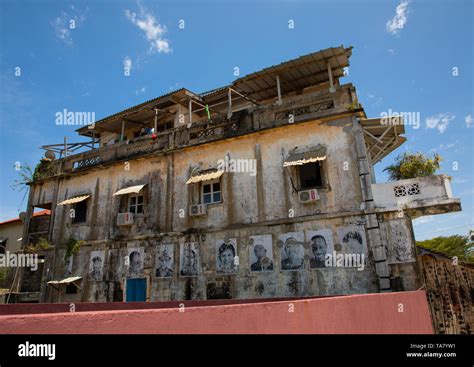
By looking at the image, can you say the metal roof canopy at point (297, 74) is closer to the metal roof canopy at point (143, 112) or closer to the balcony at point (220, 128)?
the balcony at point (220, 128)

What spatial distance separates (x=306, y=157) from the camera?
1066 centimetres

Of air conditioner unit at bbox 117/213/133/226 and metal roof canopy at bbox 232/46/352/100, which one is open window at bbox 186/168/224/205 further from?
metal roof canopy at bbox 232/46/352/100

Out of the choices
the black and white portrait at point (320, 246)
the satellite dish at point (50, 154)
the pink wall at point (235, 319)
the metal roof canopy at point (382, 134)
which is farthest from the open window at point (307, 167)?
the satellite dish at point (50, 154)

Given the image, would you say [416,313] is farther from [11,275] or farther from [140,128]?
[11,275]

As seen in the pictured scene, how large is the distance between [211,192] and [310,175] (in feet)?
11.7

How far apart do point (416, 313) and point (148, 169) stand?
1048 cm

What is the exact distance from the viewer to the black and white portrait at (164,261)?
1183 cm

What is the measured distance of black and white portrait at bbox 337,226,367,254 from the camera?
9445 millimetres

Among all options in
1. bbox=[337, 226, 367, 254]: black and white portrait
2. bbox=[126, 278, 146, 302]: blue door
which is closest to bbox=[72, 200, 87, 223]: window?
bbox=[126, 278, 146, 302]: blue door

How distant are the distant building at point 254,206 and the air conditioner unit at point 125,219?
54 millimetres

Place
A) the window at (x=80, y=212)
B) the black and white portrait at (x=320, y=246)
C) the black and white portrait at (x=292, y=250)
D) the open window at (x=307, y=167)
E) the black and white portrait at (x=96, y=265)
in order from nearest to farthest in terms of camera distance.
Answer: the black and white portrait at (x=320, y=246) < the black and white portrait at (x=292, y=250) < the open window at (x=307, y=167) < the black and white portrait at (x=96, y=265) < the window at (x=80, y=212)

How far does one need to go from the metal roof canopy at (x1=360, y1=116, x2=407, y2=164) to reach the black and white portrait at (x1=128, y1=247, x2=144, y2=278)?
887 centimetres
